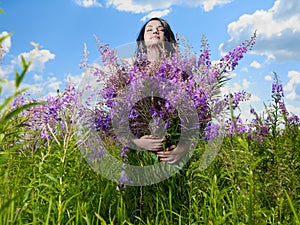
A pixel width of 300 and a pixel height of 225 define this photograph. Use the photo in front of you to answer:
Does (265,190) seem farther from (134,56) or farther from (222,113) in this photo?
(134,56)

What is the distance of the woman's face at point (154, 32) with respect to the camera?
3699mm

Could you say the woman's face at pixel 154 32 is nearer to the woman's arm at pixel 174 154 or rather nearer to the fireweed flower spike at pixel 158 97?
the fireweed flower spike at pixel 158 97

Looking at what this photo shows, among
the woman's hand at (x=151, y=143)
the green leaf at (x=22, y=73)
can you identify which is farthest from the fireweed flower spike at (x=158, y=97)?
the green leaf at (x=22, y=73)

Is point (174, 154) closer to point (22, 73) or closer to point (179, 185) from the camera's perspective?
point (179, 185)

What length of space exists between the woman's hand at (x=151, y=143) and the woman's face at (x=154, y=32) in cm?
128

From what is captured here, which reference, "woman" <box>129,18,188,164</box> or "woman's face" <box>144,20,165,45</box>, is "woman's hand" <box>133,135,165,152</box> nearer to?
"woman" <box>129,18,188,164</box>

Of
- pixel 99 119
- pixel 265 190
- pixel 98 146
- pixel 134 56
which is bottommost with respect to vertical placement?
pixel 265 190

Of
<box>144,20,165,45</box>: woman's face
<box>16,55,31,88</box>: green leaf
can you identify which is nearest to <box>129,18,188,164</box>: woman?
<box>144,20,165,45</box>: woman's face

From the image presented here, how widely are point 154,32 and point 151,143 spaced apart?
4.77ft

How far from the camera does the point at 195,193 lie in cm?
284

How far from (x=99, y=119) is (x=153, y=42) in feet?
3.51

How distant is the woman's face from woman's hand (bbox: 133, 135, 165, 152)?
50.3 inches

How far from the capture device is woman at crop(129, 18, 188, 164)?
2695mm

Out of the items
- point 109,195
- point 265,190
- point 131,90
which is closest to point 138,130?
point 131,90
